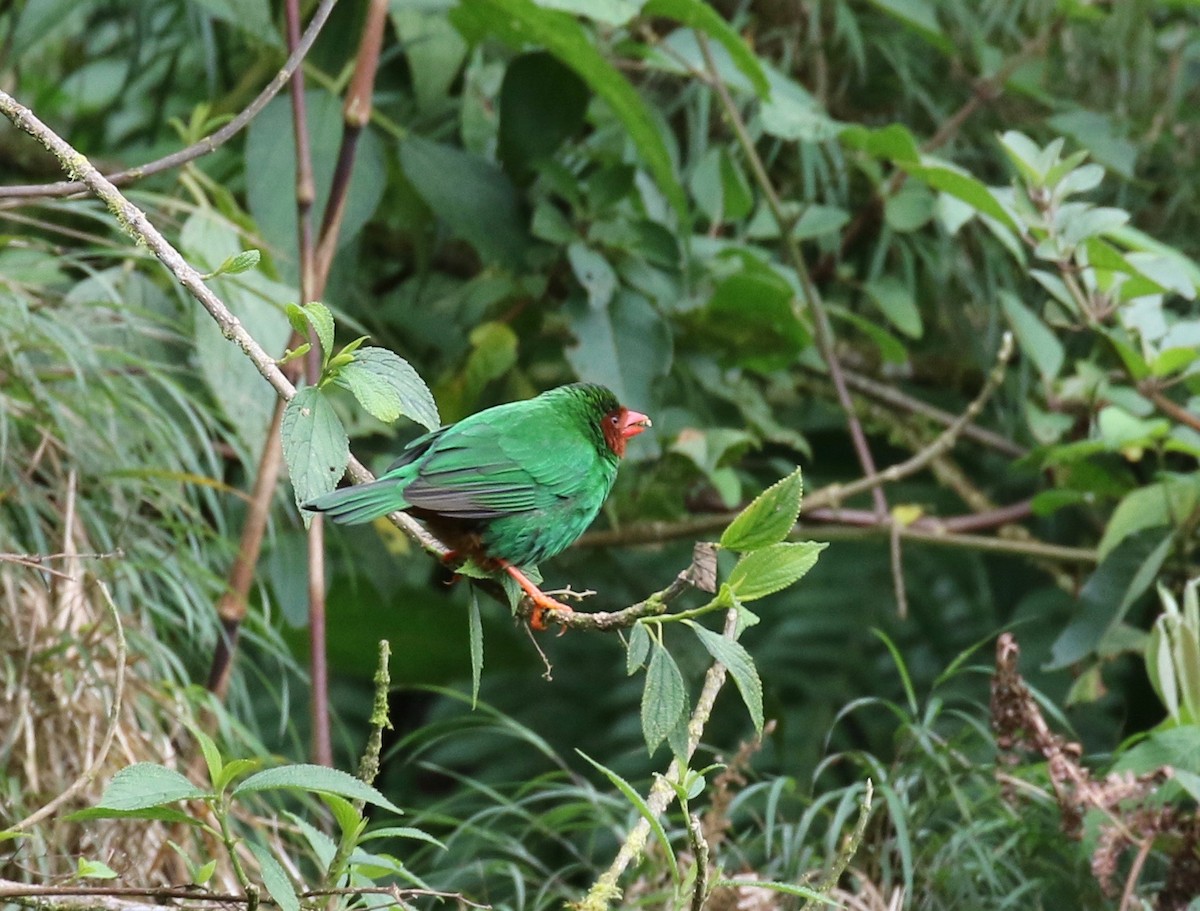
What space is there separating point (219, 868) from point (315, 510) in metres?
1.11

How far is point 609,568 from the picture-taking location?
3783mm

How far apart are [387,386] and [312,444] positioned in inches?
4.2

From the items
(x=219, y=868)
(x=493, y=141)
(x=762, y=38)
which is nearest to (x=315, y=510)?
(x=219, y=868)

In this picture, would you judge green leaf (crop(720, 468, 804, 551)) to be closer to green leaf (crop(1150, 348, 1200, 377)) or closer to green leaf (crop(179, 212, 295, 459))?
green leaf (crop(179, 212, 295, 459))

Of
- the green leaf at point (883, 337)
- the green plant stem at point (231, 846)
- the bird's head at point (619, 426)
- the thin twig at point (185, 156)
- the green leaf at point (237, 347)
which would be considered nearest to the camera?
the green plant stem at point (231, 846)

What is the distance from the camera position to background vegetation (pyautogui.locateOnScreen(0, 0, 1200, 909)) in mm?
2297

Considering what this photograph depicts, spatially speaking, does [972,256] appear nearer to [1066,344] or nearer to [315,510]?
[1066,344]

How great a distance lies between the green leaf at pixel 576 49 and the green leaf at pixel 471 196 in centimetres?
29

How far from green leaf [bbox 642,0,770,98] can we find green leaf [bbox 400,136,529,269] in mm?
513

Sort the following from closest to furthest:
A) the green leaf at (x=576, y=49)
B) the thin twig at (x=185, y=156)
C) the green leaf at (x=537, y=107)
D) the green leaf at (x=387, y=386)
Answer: the green leaf at (x=387, y=386), the thin twig at (x=185, y=156), the green leaf at (x=576, y=49), the green leaf at (x=537, y=107)

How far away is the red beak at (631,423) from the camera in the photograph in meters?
2.17

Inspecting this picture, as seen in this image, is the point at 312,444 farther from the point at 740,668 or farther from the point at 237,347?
the point at 237,347

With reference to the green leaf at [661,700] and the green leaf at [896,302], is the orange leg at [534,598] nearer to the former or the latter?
the green leaf at [661,700]

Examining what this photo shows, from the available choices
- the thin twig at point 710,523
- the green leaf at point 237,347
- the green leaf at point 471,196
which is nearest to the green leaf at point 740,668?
the green leaf at point 237,347
